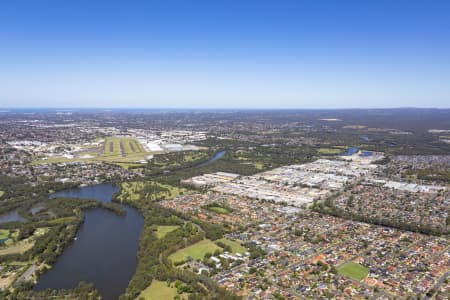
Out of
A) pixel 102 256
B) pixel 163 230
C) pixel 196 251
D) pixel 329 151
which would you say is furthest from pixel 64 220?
pixel 329 151

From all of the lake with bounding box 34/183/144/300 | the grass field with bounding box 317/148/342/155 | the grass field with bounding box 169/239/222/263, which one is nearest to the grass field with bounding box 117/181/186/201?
the lake with bounding box 34/183/144/300

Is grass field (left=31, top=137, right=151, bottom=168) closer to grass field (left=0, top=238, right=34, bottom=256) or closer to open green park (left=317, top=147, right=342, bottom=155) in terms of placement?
grass field (left=0, top=238, right=34, bottom=256)

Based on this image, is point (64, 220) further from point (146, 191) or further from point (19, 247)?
point (146, 191)

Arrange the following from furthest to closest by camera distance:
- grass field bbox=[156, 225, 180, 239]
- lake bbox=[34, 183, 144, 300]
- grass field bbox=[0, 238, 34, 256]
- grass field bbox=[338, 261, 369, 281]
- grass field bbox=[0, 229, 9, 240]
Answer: grass field bbox=[156, 225, 180, 239]
grass field bbox=[0, 229, 9, 240]
grass field bbox=[0, 238, 34, 256]
lake bbox=[34, 183, 144, 300]
grass field bbox=[338, 261, 369, 281]

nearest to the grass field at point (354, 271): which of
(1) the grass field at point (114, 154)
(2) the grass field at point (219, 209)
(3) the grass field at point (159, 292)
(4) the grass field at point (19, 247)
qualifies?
(3) the grass field at point (159, 292)

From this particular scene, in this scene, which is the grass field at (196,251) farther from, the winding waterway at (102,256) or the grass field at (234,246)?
the winding waterway at (102,256)
